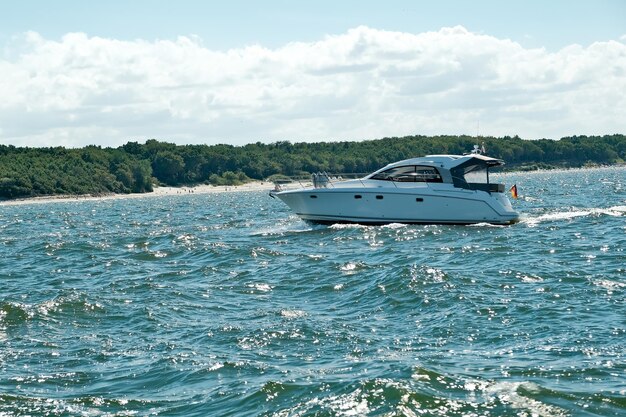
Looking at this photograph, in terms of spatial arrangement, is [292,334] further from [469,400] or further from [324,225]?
[324,225]

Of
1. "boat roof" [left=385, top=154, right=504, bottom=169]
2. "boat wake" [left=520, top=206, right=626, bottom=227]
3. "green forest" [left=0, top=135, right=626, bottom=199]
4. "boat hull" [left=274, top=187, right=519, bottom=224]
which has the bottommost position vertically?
"boat wake" [left=520, top=206, right=626, bottom=227]

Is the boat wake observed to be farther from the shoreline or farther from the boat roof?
the shoreline

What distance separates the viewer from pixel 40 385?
40.9ft

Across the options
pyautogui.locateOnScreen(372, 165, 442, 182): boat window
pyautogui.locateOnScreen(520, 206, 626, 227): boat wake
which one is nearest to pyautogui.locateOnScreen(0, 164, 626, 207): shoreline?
pyautogui.locateOnScreen(372, 165, 442, 182): boat window

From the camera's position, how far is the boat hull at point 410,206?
33316 millimetres

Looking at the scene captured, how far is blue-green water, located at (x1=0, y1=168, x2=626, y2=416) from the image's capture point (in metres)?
11.2

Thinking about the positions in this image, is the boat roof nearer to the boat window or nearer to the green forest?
the boat window

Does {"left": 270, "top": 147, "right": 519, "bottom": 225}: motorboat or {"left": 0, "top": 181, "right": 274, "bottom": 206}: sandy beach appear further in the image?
{"left": 0, "top": 181, "right": 274, "bottom": 206}: sandy beach

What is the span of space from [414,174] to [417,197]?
1.05 metres

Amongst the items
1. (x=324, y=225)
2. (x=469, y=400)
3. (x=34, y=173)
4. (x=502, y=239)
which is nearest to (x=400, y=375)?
(x=469, y=400)

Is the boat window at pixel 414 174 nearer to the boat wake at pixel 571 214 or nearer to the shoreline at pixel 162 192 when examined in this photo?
the boat wake at pixel 571 214

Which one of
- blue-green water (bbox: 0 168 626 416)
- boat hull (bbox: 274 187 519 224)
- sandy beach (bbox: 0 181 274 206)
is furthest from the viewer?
sandy beach (bbox: 0 181 274 206)

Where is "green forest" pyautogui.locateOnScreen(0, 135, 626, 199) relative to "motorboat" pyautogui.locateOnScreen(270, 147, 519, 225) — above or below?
above

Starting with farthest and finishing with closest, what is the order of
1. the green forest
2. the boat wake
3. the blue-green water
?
the green forest → the boat wake → the blue-green water
